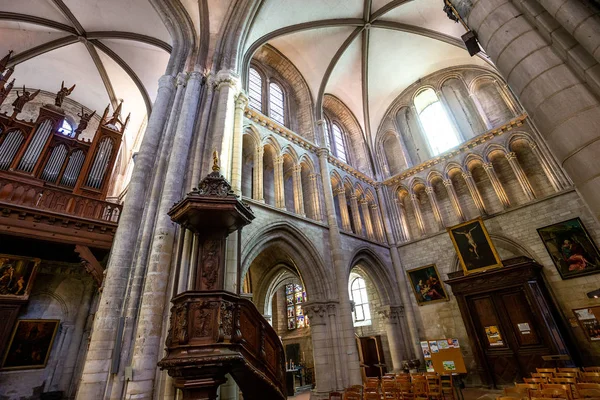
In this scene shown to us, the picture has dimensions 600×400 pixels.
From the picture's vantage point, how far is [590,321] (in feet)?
27.3

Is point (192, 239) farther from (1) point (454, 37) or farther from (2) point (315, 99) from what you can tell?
(1) point (454, 37)

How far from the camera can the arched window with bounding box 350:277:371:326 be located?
14925 mm

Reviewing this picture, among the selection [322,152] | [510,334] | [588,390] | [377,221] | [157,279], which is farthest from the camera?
[377,221]

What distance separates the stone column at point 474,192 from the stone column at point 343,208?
5.27m

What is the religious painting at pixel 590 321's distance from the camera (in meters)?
8.16

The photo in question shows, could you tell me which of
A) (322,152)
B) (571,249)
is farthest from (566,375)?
(322,152)

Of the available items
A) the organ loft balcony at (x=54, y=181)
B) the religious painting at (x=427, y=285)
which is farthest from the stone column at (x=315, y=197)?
the organ loft balcony at (x=54, y=181)

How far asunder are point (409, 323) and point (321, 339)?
16.3ft

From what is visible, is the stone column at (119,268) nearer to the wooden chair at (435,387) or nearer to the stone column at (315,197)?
the stone column at (315,197)

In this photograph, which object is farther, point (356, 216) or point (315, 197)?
point (356, 216)

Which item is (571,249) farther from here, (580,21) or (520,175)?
(580,21)

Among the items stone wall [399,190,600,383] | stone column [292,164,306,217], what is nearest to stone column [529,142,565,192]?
stone wall [399,190,600,383]

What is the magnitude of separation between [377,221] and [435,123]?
5927mm

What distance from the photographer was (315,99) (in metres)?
13.9
